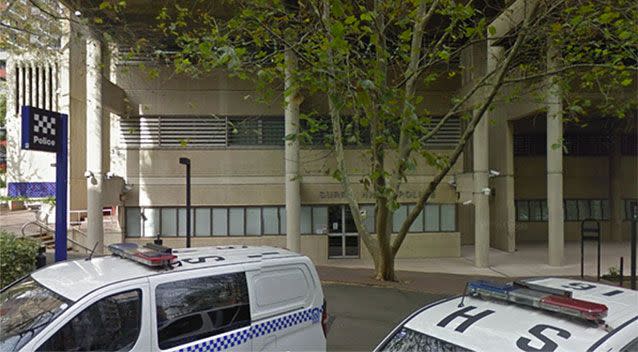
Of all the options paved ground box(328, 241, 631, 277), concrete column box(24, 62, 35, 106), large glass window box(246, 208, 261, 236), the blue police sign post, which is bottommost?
paved ground box(328, 241, 631, 277)

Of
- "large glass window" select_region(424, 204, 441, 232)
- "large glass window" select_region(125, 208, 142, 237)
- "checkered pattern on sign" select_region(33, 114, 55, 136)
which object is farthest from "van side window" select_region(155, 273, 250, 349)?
"large glass window" select_region(424, 204, 441, 232)

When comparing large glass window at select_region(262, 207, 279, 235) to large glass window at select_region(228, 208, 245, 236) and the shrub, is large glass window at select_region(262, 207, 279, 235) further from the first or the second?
the shrub

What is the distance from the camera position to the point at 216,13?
14.9 meters

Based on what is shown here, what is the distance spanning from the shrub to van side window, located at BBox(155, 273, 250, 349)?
4456 millimetres

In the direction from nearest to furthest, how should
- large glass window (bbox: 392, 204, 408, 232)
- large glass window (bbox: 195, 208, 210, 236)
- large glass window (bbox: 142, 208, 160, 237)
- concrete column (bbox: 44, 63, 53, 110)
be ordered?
large glass window (bbox: 142, 208, 160, 237) → large glass window (bbox: 195, 208, 210, 236) → large glass window (bbox: 392, 204, 408, 232) → concrete column (bbox: 44, 63, 53, 110)

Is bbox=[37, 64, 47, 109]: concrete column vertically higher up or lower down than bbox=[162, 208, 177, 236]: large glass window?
higher up

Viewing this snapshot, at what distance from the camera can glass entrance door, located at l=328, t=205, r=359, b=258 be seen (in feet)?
55.8

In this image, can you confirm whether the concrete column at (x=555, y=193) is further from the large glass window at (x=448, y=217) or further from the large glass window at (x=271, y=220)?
the large glass window at (x=271, y=220)

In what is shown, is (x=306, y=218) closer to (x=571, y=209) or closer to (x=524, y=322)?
(x=524, y=322)

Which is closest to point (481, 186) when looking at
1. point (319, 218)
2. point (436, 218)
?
point (436, 218)

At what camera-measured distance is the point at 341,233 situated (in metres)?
17.1

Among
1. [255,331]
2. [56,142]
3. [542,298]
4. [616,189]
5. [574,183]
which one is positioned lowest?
[255,331]

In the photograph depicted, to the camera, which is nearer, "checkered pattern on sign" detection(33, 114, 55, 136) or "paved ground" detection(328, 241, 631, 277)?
"checkered pattern on sign" detection(33, 114, 55, 136)

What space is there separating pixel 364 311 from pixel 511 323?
6478 mm
